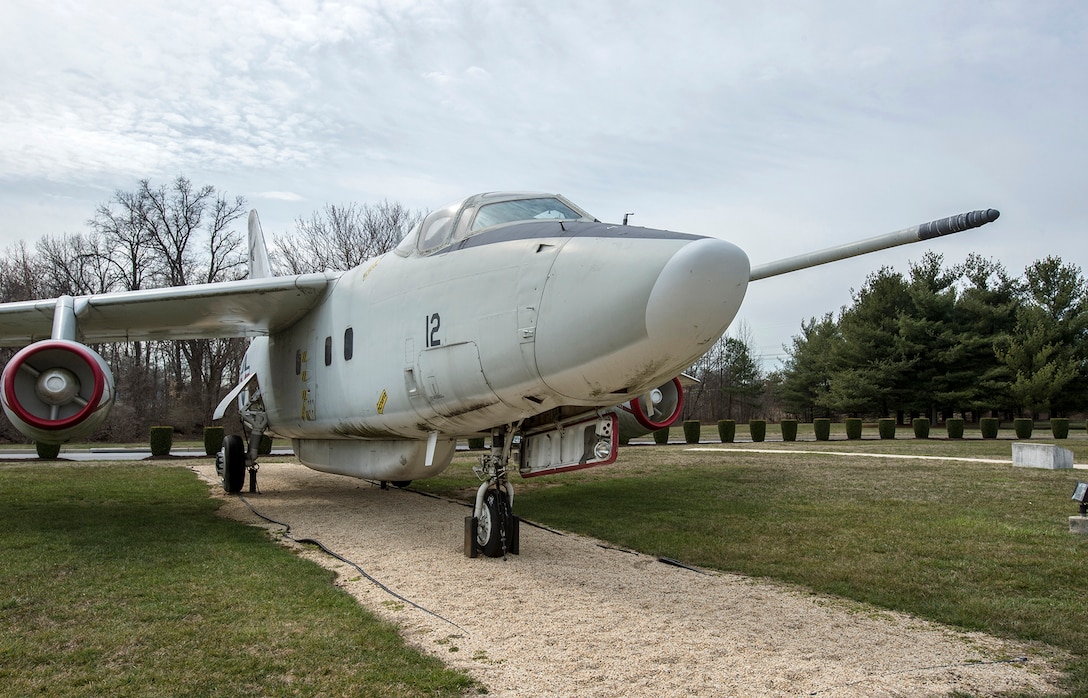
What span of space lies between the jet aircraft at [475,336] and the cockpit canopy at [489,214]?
0.07ft

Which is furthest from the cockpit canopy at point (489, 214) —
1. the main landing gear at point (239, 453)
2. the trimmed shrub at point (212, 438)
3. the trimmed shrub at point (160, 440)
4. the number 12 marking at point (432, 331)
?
the trimmed shrub at point (212, 438)

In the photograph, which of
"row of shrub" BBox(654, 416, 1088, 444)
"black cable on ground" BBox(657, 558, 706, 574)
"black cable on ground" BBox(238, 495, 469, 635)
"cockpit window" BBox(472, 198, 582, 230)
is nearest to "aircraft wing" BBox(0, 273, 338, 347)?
"black cable on ground" BBox(238, 495, 469, 635)

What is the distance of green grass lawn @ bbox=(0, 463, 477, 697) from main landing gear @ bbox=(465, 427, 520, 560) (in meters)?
1.48

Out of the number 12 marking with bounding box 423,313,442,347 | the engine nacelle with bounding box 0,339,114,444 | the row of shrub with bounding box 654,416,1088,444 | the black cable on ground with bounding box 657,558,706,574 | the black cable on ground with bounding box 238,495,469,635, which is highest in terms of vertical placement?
the number 12 marking with bounding box 423,313,442,347

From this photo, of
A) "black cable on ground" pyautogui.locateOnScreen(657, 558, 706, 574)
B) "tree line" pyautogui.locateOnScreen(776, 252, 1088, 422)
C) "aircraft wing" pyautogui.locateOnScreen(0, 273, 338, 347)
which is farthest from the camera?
"tree line" pyautogui.locateOnScreen(776, 252, 1088, 422)

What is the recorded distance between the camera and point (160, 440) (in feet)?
79.1

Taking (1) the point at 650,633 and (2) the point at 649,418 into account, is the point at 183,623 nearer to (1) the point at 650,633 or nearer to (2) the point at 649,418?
(1) the point at 650,633

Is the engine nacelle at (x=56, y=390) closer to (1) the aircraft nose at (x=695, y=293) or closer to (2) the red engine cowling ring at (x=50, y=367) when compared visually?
(2) the red engine cowling ring at (x=50, y=367)

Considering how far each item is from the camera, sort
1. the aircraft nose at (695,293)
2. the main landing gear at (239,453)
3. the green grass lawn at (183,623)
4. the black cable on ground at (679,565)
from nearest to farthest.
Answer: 1. the green grass lawn at (183,623)
2. the aircraft nose at (695,293)
3. the black cable on ground at (679,565)
4. the main landing gear at (239,453)

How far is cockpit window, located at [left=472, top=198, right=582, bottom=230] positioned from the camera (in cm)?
718

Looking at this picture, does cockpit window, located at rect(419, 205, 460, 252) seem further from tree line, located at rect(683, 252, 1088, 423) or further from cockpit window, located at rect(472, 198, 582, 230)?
tree line, located at rect(683, 252, 1088, 423)

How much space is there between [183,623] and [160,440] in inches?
847

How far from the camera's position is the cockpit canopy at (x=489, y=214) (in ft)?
23.8

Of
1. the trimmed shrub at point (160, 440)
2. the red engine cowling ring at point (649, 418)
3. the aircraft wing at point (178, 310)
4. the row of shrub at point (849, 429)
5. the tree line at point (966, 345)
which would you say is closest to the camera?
the red engine cowling ring at point (649, 418)
